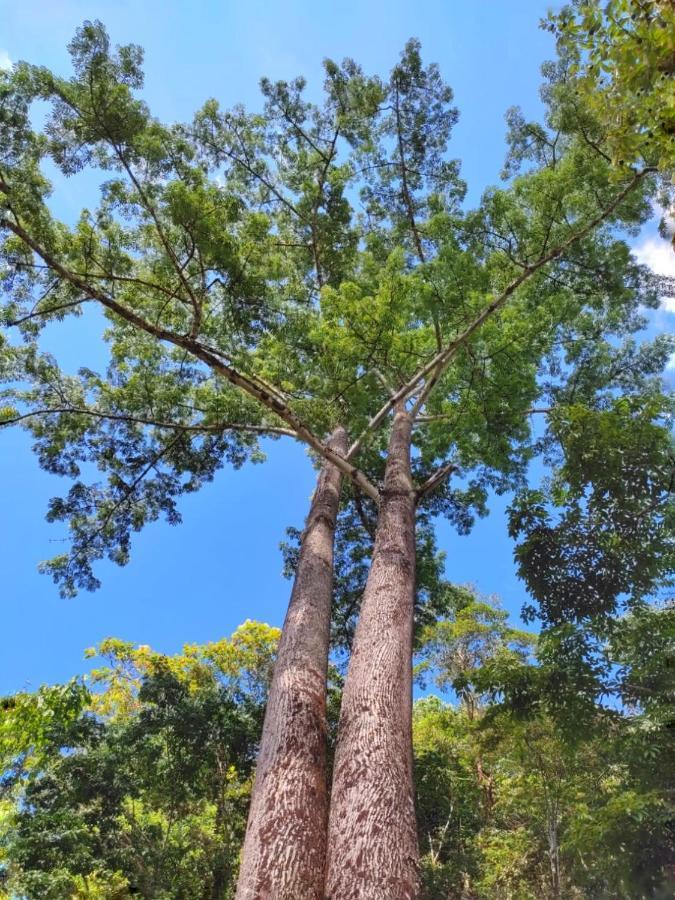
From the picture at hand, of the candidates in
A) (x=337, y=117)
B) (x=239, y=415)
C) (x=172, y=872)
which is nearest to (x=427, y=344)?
(x=239, y=415)

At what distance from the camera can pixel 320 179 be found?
9508 mm

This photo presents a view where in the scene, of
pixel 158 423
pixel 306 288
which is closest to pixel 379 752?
pixel 158 423

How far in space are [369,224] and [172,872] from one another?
37.6 feet

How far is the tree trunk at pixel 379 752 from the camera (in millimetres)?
2443

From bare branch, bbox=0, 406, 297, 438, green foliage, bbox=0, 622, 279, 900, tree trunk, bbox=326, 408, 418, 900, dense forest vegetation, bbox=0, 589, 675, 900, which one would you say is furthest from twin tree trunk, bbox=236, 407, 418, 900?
green foliage, bbox=0, 622, 279, 900

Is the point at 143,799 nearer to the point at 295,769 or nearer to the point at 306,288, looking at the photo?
the point at 295,769

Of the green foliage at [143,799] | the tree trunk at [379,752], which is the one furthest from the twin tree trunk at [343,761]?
the green foliage at [143,799]

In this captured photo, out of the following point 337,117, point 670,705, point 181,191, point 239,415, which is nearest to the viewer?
point 181,191

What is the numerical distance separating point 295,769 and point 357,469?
3425 millimetres

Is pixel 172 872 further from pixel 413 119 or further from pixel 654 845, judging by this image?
pixel 413 119

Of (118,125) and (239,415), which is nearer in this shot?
(118,125)

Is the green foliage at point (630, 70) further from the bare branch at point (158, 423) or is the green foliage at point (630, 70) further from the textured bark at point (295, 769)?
the bare branch at point (158, 423)

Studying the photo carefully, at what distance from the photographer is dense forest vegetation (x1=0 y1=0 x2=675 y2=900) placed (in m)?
3.73

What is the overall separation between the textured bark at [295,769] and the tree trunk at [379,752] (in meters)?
0.14
